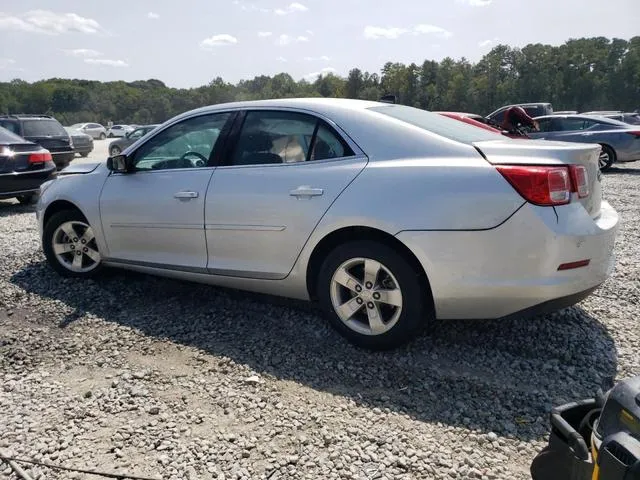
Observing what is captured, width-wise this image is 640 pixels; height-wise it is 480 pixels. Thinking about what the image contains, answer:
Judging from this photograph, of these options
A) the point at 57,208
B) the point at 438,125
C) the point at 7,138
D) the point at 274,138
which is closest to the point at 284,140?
the point at 274,138

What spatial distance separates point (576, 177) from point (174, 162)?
9.49 ft

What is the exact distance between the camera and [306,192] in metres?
3.33

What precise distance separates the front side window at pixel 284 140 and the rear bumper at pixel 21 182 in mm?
6460

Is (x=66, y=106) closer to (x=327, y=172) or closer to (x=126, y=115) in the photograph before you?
(x=126, y=115)

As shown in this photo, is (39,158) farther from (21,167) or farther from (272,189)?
(272,189)

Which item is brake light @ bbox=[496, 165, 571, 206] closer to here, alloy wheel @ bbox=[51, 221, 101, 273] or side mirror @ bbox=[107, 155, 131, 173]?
side mirror @ bbox=[107, 155, 131, 173]

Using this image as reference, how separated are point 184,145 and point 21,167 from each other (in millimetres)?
5980

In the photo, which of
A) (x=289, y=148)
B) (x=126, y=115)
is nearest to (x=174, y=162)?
(x=289, y=148)

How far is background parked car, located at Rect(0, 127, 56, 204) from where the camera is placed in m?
8.46

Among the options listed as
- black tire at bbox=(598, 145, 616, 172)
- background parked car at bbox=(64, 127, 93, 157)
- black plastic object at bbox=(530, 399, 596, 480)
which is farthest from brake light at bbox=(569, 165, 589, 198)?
background parked car at bbox=(64, 127, 93, 157)

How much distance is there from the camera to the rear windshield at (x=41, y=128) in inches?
510

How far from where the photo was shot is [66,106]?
98.8m

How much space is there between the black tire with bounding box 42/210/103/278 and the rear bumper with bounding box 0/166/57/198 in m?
4.49

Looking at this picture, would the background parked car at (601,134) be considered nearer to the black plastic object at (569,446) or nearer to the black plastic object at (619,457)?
the black plastic object at (569,446)
